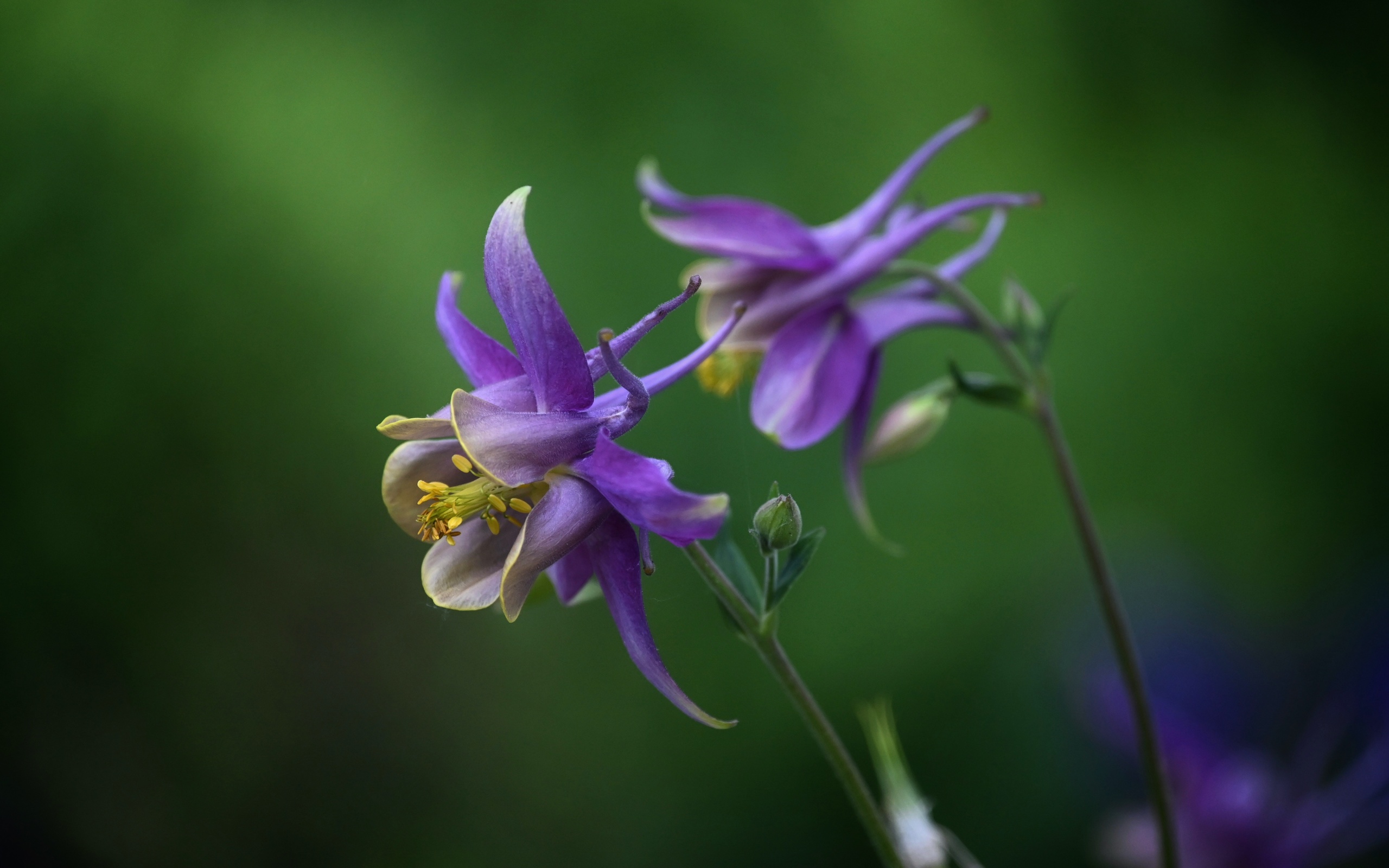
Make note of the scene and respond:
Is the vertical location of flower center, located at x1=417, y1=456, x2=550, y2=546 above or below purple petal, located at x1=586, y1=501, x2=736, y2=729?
above

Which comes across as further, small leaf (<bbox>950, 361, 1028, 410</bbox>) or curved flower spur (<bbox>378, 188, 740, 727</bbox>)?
small leaf (<bbox>950, 361, 1028, 410</bbox>)

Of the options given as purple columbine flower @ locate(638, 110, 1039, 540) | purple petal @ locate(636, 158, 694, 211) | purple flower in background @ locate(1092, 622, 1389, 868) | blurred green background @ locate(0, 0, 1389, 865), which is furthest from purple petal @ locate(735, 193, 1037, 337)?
blurred green background @ locate(0, 0, 1389, 865)

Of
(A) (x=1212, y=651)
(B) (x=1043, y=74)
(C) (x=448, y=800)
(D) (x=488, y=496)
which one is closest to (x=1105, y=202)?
(B) (x=1043, y=74)

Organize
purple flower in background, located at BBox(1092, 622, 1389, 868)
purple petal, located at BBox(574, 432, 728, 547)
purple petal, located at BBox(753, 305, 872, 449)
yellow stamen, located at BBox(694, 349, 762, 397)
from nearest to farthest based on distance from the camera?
purple petal, located at BBox(574, 432, 728, 547), purple petal, located at BBox(753, 305, 872, 449), yellow stamen, located at BBox(694, 349, 762, 397), purple flower in background, located at BBox(1092, 622, 1389, 868)

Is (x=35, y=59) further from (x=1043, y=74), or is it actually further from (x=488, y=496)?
(x=1043, y=74)

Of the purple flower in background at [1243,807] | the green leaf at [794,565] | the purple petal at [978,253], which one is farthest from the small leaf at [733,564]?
the purple flower in background at [1243,807]

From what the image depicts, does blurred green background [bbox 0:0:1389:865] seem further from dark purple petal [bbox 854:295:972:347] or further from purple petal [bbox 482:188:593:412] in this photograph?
purple petal [bbox 482:188:593:412]
